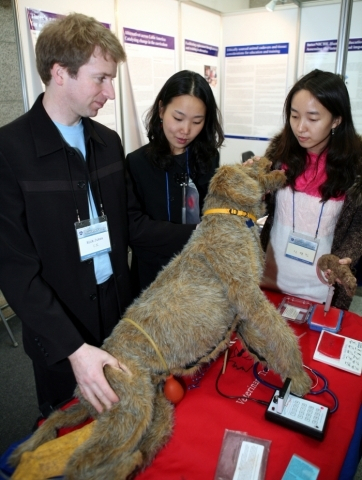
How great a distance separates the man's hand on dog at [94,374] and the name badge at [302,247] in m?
0.99

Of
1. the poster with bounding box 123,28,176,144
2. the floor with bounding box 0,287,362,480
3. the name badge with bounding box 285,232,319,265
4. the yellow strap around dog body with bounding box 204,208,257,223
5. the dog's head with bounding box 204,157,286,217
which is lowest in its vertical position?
the floor with bounding box 0,287,362,480

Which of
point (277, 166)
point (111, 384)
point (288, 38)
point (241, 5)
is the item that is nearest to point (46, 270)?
point (111, 384)

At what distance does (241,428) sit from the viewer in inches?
40.0

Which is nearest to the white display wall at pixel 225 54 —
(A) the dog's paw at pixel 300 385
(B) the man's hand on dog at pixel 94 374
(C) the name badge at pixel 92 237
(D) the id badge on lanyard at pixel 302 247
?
(C) the name badge at pixel 92 237

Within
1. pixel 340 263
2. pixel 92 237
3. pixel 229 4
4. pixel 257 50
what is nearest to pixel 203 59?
pixel 257 50

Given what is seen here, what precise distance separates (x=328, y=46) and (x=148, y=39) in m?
1.87

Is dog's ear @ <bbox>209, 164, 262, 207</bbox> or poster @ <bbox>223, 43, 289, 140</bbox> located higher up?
poster @ <bbox>223, 43, 289, 140</bbox>

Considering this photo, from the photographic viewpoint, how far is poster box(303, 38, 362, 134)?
3.62 meters

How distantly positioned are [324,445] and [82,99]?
3.89 feet

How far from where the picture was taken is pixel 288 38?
13.0ft

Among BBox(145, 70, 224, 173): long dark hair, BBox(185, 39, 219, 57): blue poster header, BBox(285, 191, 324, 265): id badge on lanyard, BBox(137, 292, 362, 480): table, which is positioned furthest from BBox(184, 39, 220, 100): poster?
BBox(137, 292, 362, 480): table

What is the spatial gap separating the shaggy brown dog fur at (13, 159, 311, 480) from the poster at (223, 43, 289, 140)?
3.30 meters

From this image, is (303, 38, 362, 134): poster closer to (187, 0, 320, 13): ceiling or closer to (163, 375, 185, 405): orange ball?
(187, 0, 320, 13): ceiling

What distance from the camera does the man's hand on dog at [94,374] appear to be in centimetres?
95
